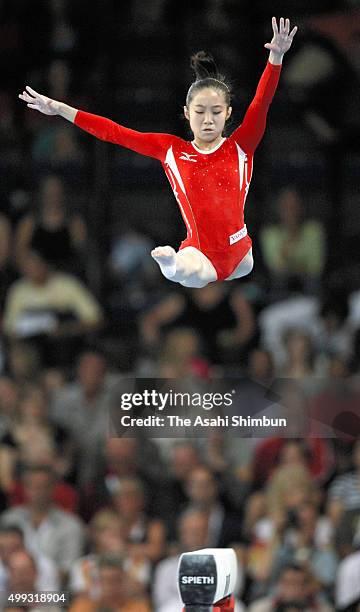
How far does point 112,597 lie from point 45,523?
847 mm

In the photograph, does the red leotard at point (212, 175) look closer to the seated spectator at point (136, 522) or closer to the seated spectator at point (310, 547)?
the seated spectator at point (310, 547)

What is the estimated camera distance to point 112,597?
693cm

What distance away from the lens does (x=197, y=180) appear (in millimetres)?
5137

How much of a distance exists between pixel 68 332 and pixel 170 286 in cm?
81

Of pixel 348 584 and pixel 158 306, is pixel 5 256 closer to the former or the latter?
pixel 158 306

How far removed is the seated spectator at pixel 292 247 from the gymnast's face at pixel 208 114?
3.66 meters

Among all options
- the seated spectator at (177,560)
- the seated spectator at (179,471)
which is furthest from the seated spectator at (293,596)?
the seated spectator at (179,471)

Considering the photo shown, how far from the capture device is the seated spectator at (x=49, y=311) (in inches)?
338

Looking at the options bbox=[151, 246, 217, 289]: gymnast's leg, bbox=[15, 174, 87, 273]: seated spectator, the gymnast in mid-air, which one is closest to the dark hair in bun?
the gymnast in mid-air

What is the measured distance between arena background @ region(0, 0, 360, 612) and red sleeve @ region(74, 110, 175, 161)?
2.14m

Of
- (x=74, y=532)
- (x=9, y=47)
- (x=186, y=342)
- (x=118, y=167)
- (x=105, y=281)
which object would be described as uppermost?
(x=9, y=47)

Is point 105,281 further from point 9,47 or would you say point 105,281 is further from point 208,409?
point 208,409

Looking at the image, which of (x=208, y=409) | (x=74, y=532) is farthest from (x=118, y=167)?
(x=208, y=409)

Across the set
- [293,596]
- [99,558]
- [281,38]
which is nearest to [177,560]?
[99,558]
